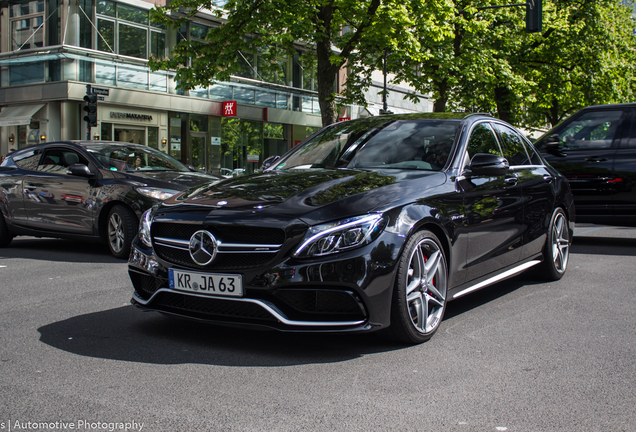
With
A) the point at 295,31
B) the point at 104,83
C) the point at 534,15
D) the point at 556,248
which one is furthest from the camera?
the point at 104,83

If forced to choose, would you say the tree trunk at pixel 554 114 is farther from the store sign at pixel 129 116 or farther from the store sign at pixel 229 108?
the store sign at pixel 129 116

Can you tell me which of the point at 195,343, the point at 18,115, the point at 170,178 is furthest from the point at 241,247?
the point at 18,115

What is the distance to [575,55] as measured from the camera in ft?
92.8

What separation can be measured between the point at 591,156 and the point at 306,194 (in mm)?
6678

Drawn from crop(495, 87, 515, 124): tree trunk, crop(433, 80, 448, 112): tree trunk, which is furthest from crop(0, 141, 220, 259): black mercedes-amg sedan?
crop(495, 87, 515, 124): tree trunk

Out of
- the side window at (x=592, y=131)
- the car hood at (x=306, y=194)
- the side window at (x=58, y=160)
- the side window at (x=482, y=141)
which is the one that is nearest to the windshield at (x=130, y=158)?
the side window at (x=58, y=160)

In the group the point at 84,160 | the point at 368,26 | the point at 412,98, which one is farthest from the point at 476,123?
the point at 412,98

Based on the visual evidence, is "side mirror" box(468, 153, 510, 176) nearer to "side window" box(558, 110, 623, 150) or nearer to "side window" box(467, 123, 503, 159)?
"side window" box(467, 123, 503, 159)

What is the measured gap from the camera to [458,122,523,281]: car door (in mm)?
4891

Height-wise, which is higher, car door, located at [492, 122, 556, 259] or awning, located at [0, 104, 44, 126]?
awning, located at [0, 104, 44, 126]

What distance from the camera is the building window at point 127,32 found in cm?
2489

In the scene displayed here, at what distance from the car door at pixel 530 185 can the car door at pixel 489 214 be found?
0.14 metres

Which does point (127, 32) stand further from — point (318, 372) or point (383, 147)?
point (318, 372)

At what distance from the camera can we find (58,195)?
9227 millimetres
